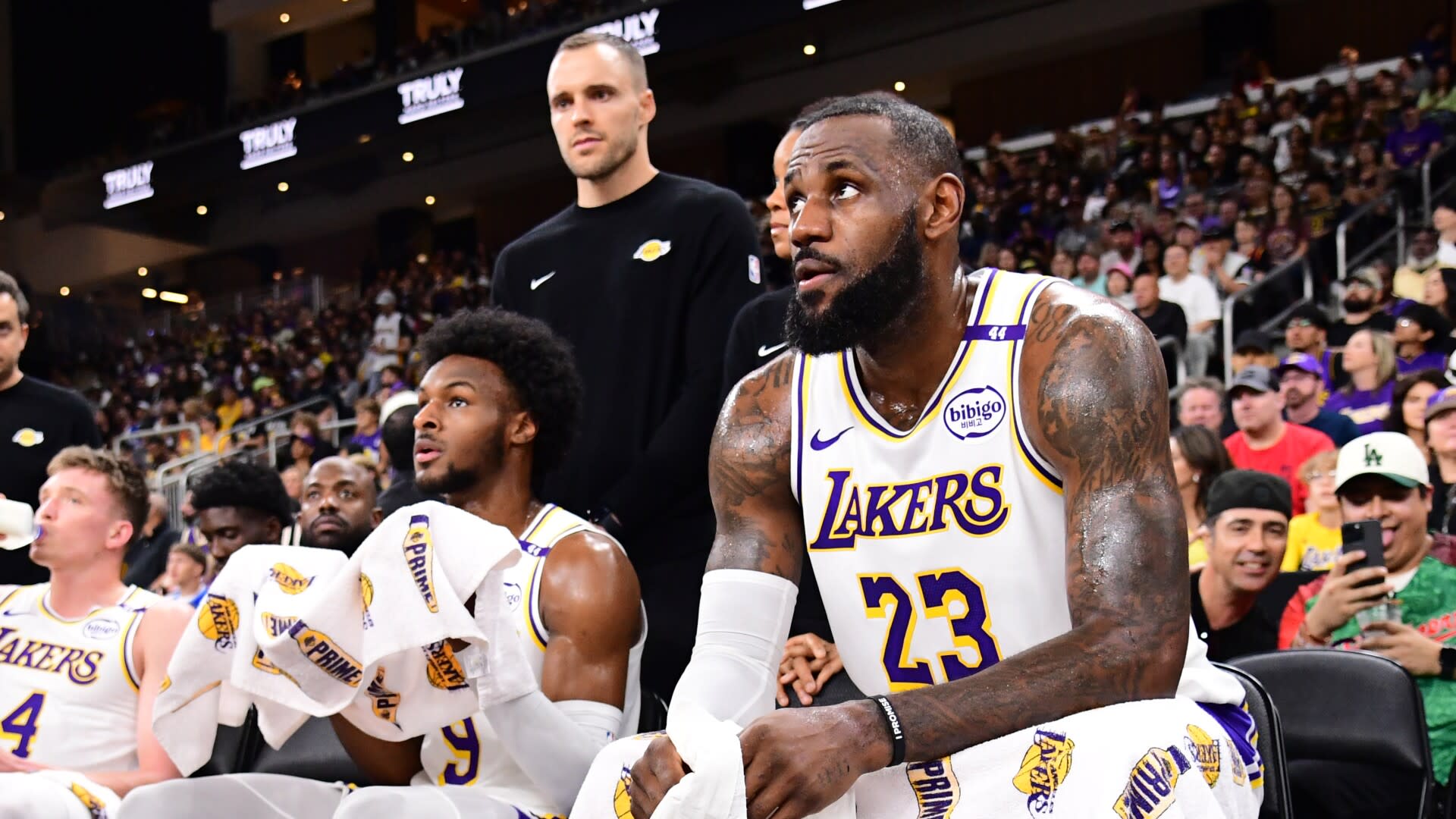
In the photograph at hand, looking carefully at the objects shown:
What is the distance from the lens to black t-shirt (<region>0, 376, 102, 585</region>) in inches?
175

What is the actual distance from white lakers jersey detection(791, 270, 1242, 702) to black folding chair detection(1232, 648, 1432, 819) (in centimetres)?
75

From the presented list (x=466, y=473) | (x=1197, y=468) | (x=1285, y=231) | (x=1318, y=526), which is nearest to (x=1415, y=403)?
(x=1318, y=526)

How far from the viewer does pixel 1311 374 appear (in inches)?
260

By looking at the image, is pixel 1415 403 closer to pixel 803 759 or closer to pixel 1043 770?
pixel 1043 770

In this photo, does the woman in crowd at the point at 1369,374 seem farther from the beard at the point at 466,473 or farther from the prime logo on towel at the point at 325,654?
the prime logo on towel at the point at 325,654

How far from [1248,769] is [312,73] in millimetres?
23625

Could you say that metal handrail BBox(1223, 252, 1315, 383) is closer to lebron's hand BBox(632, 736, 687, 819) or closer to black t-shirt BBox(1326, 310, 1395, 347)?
black t-shirt BBox(1326, 310, 1395, 347)

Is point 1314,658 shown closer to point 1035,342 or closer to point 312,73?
point 1035,342

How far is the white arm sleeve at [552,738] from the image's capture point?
251cm

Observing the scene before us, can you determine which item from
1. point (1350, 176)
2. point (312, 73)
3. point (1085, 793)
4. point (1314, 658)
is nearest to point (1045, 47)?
point (1350, 176)

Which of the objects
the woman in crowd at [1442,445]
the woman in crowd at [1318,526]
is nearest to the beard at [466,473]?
the woman in crowd at [1318,526]

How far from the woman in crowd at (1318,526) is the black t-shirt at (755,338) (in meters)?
2.60

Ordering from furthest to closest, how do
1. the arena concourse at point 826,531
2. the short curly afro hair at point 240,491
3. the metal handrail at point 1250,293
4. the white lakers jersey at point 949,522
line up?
the metal handrail at point 1250,293
the short curly afro hair at point 240,491
the white lakers jersey at point 949,522
the arena concourse at point 826,531

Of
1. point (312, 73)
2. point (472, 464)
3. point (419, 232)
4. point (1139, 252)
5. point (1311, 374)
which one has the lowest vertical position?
point (472, 464)
